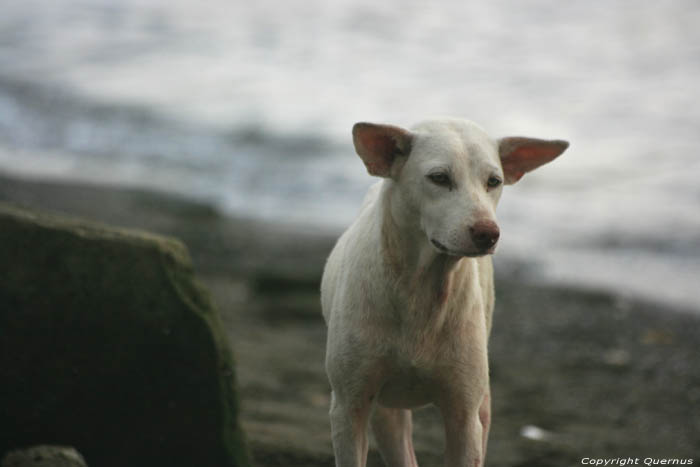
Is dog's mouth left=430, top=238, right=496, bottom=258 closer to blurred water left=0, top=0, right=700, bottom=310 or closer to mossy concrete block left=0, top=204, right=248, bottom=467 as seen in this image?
mossy concrete block left=0, top=204, right=248, bottom=467

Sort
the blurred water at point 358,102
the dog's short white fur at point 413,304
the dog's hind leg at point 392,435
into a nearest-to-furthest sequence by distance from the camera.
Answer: the dog's short white fur at point 413,304 < the dog's hind leg at point 392,435 < the blurred water at point 358,102

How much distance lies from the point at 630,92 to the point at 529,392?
443 inches

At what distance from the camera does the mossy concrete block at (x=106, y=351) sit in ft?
16.7

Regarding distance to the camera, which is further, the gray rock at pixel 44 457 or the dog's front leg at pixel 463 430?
the gray rock at pixel 44 457

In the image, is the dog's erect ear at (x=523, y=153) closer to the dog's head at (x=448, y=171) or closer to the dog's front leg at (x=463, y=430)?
the dog's head at (x=448, y=171)

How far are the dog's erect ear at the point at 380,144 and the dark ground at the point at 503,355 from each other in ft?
7.34

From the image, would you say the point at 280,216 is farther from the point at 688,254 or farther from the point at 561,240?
the point at 688,254

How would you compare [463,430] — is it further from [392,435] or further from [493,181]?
[493,181]

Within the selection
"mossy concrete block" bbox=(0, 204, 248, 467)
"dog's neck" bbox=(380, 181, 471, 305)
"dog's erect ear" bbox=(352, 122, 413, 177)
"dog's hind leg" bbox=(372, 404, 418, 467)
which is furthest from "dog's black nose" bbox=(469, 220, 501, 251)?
"mossy concrete block" bbox=(0, 204, 248, 467)

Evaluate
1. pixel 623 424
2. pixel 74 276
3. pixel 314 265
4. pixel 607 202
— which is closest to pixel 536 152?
pixel 74 276

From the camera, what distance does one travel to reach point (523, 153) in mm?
4301

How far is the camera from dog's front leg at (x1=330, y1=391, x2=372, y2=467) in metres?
4.23

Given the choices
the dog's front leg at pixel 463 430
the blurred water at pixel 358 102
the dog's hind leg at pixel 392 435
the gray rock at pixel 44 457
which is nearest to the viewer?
the dog's front leg at pixel 463 430

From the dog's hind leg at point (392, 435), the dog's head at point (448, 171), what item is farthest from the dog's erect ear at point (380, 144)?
the dog's hind leg at point (392, 435)
